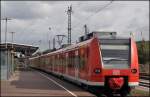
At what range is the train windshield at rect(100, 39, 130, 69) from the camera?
76.2ft

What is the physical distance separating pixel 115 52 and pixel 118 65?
0.69 meters

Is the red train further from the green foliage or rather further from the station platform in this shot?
the green foliage

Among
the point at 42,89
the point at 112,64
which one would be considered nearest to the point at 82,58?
the point at 42,89

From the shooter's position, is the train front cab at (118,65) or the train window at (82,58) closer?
the train front cab at (118,65)

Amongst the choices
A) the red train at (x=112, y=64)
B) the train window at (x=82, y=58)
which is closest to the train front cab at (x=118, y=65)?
the red train at (x=112, y=64)

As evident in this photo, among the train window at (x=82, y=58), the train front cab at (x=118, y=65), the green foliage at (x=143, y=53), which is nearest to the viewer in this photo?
the train front cab at (x=118, y=65)

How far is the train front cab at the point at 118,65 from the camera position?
23.0 metres

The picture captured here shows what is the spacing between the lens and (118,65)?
23.2 meters

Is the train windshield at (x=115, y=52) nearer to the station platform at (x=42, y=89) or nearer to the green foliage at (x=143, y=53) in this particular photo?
the station platform at (x=42, y=89)

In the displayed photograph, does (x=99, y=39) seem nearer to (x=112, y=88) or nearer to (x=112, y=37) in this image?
(x=112, y=37)

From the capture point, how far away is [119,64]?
23250mm

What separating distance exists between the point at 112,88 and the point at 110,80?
15.2 inches

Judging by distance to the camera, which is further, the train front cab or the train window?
the train window

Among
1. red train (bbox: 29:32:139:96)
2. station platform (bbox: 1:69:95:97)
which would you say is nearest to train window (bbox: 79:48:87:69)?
red train (bbox: 29:32:139:96)
